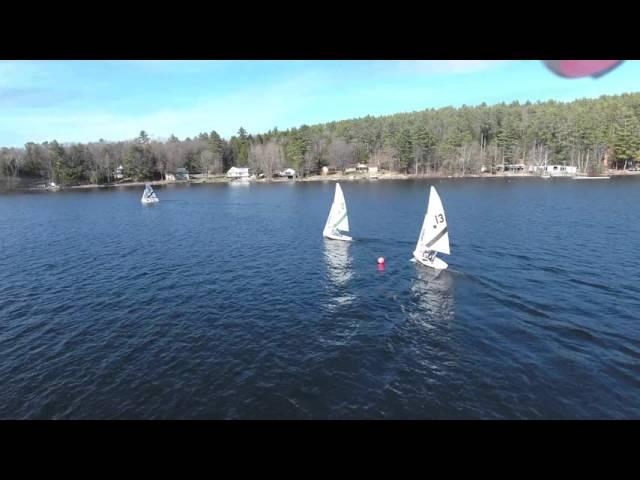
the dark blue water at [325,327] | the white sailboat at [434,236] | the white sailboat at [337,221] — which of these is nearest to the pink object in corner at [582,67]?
the dark blue water at [325,327]

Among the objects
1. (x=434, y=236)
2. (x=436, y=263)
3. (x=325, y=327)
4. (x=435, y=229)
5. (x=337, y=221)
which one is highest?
(x=435, y=229)

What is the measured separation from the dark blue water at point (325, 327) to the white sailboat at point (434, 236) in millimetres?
2416

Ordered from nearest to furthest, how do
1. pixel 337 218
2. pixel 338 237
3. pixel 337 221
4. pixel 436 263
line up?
pixel 436 263
pixel 337 218
pixel 337 221
pixel 338 237

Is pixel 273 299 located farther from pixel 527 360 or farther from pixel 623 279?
pixel 623 279

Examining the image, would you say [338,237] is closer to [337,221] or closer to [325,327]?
[337,221]

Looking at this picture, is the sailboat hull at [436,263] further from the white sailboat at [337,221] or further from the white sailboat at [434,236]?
the white sailboat at [337,221]

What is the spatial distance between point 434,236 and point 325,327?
77.5 ft

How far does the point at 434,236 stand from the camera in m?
53.1

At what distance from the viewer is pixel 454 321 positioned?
37.6 metres

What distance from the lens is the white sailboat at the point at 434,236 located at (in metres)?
52.1

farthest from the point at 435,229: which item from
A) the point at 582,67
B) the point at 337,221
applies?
the point at 582,67

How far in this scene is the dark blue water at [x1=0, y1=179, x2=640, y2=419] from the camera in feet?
88.0

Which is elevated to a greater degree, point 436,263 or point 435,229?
point 435,229
